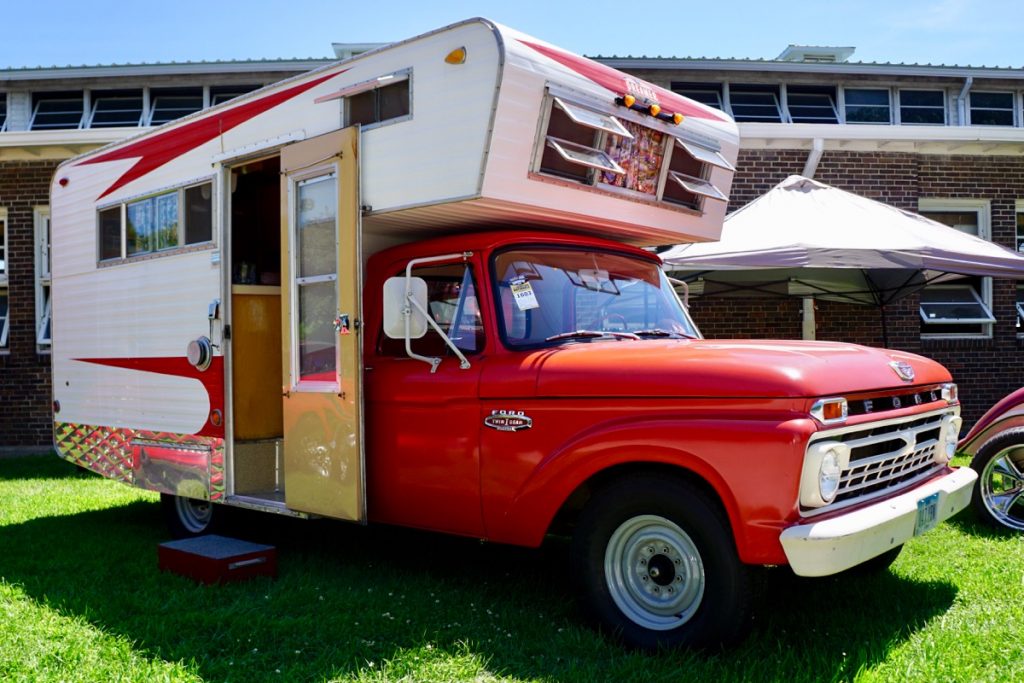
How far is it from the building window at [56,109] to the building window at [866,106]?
1244 cm

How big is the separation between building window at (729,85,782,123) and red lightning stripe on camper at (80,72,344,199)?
395 inches

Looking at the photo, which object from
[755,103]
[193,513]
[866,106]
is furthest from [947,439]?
[866,106]

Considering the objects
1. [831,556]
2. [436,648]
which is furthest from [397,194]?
[831,556]

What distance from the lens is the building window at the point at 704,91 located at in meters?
14.4

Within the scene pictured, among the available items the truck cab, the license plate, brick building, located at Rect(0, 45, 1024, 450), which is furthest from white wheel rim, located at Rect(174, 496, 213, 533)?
brick building, located at Rect(0, 45, 1024, 450)

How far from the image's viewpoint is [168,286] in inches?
246

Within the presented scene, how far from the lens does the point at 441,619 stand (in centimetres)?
452

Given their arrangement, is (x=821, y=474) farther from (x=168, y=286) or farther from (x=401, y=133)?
(x=168, y=286)

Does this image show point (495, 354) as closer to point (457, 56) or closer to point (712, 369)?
point (712, 369)

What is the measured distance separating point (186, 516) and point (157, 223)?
83.3 inches

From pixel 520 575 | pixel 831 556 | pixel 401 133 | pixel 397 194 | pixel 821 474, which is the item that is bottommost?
pixel 520 575

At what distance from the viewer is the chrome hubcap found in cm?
617

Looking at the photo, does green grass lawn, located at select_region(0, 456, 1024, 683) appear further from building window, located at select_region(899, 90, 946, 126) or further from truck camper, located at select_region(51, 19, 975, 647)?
building window, located at select_region(899, 90, 946, 126)

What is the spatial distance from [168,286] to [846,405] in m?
4.55
